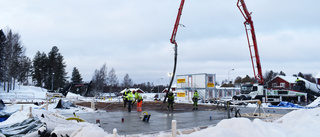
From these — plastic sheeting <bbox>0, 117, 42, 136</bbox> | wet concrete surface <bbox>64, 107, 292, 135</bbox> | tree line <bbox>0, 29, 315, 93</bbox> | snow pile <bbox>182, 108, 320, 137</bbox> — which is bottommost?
wet concrete surface <bbox>64, 107, 292, 135</bbox>

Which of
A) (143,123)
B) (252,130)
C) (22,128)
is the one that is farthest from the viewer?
(143,123)

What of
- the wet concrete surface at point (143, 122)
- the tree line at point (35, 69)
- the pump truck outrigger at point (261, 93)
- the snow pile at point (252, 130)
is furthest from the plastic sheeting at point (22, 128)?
the tree line at point (35, 69)

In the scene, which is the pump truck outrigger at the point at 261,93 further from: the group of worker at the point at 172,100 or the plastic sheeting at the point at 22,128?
the plastic sheeting at the point at 22,128

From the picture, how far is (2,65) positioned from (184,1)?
45019mm

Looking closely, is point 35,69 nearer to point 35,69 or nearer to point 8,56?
point 35,69

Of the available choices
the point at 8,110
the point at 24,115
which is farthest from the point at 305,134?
the point at 8,110

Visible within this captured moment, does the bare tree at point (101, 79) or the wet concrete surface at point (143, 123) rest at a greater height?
the bare tree at point (101, 79)

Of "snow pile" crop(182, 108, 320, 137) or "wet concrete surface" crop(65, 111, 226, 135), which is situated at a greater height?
"snow pile" crop(182, 108, 320, 137)

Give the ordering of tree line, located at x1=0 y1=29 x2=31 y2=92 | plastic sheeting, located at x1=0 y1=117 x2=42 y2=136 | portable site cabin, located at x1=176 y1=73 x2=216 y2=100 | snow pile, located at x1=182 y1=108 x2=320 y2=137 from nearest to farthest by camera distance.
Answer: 1. snow pile, located at x1=182 y1=108 x2=320 y2=137
2. plastic sheeting, located at x1=0 y1=117 x2=42 y2=136
3. portable site cabin, located at x1=176 y1=73 x2=216 y2=100
4. tree line, located at x1=0 y1=29 x2=31 y2=92

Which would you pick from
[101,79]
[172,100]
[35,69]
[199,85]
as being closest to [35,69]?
[35,69]

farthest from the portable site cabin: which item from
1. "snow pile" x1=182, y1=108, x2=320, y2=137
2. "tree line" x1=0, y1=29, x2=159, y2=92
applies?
"snow pile" x1=182, y1=108, x2=320, y2=137

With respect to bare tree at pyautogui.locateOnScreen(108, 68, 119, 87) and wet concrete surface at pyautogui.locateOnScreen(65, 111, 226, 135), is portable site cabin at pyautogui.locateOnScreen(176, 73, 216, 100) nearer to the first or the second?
wet concrete surface at pyautogui.locateOnScreen(65, 111, 226, 135)

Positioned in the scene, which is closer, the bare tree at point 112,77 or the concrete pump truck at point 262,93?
the concrete pump truck at point 262,93

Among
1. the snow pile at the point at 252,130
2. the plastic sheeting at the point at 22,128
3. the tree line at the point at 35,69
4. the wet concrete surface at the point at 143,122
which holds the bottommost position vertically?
the wet concrete surface at the point at 143,122
